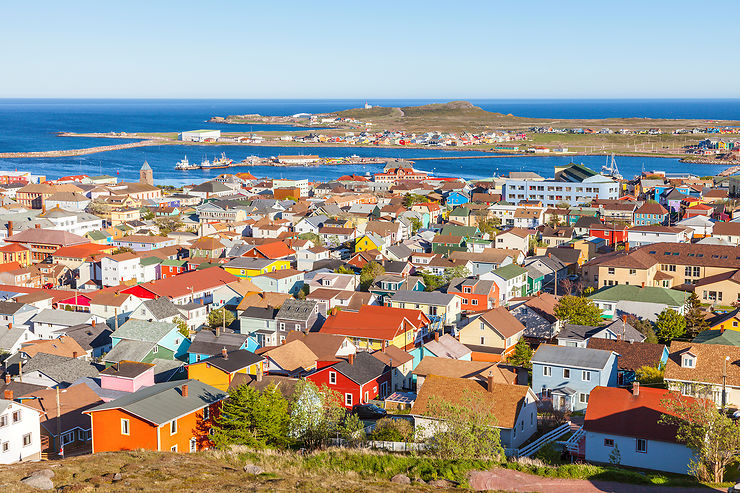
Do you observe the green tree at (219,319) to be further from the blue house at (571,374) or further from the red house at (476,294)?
the blue house at (571,374)

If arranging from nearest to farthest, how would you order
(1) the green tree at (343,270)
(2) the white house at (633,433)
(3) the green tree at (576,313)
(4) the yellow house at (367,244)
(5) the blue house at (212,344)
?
1. (2) the white house at (633,433)
2. (5) the blue house at (212,344)
3. (3) the green tree at (576,313)
4. (1) the green tree at (343,270)
5. (4) the yellow house at (367,244)

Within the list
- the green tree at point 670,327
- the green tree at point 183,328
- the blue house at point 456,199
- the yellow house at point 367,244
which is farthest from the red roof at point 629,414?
the blue house at point 456,199

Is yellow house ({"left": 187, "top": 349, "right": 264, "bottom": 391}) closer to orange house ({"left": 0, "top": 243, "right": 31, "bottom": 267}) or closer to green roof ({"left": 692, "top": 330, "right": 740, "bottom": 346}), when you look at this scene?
green roof ({"left": 692, "top": 330, "right": 740, "bottom": 346})

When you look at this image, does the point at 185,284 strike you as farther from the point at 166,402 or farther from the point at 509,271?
the point at 166,402

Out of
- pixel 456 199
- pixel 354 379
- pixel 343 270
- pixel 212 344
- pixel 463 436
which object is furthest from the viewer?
pixel 456 199

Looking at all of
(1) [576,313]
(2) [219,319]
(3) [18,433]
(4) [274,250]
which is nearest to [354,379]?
(3) [18,433]

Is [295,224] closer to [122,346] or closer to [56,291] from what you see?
[56,291]

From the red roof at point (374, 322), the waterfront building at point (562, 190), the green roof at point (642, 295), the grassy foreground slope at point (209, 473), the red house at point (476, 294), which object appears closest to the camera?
the grassy foreground slope at point (209, 473)
